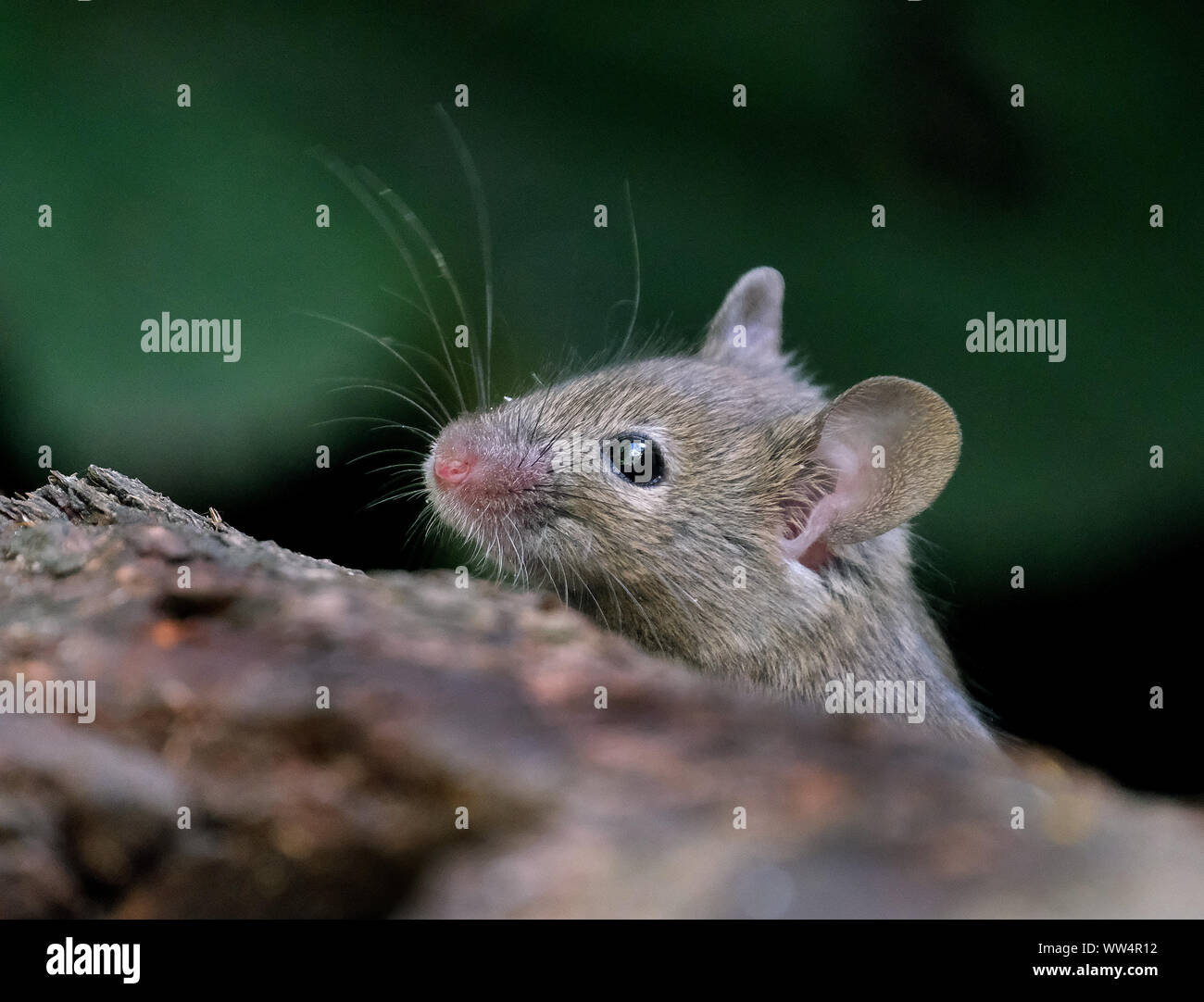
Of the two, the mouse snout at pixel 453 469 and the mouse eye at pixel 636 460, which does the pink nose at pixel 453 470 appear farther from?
the mouse eye at pixel 636 460

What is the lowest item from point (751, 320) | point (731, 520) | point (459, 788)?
point (459, 788)

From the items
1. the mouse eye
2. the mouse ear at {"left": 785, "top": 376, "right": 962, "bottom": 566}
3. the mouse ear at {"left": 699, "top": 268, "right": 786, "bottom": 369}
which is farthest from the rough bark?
the mouse ear at {"left": 699, "top": 268, "right": 786, "bottom": 369}

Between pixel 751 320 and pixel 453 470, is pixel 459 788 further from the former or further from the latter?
pixel 751 320

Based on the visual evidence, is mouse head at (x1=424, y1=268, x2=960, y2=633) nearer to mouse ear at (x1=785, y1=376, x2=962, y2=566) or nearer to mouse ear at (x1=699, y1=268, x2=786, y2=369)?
mouse ear at (x1=785, y1=376, x2=962, y2=566)

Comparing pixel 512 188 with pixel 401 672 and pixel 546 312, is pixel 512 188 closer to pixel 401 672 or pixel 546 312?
pixel 546 312

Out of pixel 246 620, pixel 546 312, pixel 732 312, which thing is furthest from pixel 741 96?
pixel 246 620

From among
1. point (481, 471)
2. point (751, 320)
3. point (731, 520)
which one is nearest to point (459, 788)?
point (481, 471)
